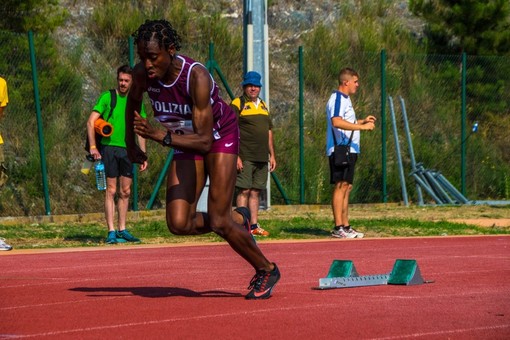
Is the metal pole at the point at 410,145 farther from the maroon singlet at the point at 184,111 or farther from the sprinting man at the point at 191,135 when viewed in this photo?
the maroon singlet at the point at 184,111

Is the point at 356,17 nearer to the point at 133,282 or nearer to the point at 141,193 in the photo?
the point at 141,193

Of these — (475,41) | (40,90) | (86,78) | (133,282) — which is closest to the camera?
(133,282)

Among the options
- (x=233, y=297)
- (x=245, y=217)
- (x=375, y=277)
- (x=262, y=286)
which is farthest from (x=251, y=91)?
(x=262, y=286)

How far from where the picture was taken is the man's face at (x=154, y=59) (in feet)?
28.7

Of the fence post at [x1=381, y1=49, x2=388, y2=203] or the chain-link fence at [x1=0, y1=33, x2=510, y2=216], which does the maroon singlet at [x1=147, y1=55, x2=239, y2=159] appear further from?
the fence post at [x1=381, y1=49, x2=388, y2=203]

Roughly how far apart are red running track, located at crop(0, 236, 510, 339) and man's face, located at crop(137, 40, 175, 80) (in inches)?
65.9

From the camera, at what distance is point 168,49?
29.0 feet

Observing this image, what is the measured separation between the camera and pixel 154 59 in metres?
8.75

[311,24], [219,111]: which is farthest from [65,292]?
[311,24]

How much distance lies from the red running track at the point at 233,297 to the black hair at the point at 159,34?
74.5 inches

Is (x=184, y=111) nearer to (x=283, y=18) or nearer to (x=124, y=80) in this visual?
(x=124, y=80)

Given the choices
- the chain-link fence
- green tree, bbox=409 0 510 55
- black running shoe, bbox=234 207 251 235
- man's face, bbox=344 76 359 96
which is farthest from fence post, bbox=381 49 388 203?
black running shoe, bbox=234 207 251 235

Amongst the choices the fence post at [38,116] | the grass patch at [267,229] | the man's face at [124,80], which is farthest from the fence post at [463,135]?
the man's face at [124,80]

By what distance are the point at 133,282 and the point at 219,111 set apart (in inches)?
88.0
